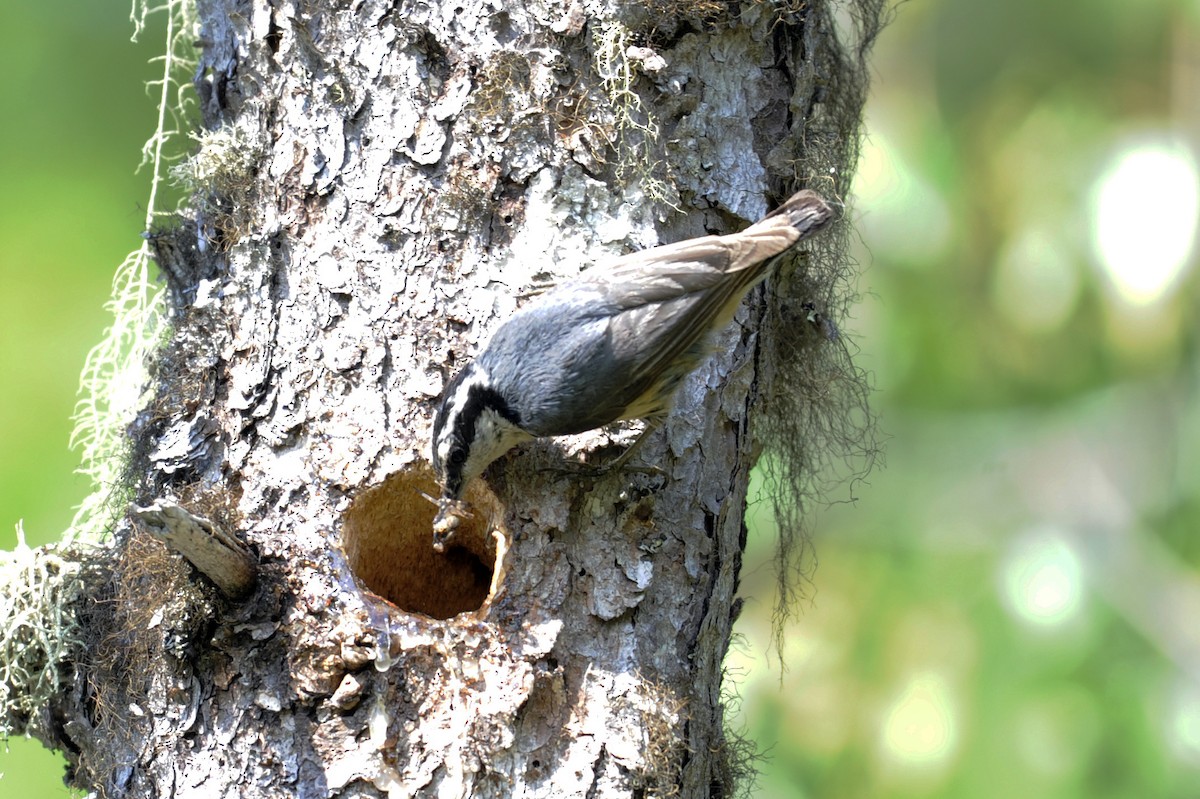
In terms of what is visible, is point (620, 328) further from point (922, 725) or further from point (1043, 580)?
point (1043, 580)

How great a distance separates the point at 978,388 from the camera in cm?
532

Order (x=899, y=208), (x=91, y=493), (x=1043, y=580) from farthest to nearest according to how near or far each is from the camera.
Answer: (x=899, y=208) < (x=1043, y=580) < (x=91, y=493)

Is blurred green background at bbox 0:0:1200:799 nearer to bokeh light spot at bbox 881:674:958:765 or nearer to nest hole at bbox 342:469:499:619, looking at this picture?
bokeh light spot at bbox 881:674:958:765

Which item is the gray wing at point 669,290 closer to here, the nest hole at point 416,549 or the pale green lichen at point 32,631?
the nest hole at point 416,549

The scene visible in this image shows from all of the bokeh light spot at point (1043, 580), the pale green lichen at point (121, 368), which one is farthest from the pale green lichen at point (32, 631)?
the bokeh light spot at point (1043, 580)

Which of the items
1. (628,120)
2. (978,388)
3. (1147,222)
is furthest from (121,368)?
(978,388)

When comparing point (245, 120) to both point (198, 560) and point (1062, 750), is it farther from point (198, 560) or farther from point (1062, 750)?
point (1062, 750)

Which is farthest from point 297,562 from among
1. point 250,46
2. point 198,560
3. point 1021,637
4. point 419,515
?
point 1021,637

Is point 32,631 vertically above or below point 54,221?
below

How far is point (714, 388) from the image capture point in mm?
2715

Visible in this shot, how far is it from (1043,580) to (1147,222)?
1.40 m

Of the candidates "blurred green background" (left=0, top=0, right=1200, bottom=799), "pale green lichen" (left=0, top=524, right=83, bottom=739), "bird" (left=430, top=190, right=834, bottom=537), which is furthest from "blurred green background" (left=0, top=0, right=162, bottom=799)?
"bird" (left=430, top=190, right=834, bottom=537)

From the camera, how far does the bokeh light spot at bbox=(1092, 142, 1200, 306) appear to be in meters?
4.03

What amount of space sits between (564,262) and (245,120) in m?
0.91
